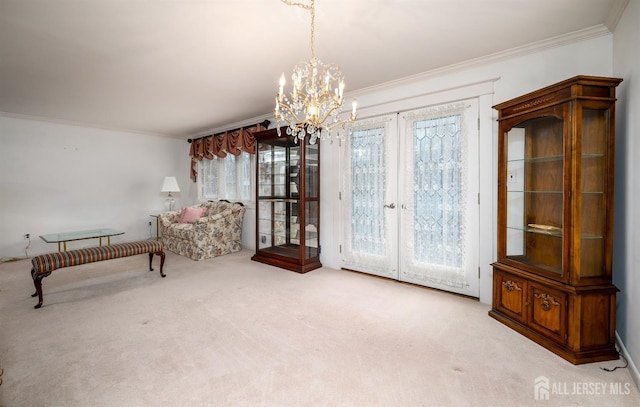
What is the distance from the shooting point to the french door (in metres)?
3.00

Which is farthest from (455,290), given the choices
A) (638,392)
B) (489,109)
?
(489,109)

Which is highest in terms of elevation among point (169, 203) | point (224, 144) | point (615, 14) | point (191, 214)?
point (615, 14)

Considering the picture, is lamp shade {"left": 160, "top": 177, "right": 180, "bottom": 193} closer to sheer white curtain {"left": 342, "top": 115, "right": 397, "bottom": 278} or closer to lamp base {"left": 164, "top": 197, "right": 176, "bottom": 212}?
lamp base {"left": 164, "top": 197, "right": 176, "bottom": 212}

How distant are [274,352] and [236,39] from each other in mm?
2592

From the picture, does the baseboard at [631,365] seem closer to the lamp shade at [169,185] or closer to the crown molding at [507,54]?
the crown molding at [507,54]

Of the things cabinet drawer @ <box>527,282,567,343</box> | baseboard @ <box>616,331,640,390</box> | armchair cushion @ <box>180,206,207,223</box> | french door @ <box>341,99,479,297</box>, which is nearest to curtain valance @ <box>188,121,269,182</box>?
armchair cushion @ <box>180,206,207,223</box>

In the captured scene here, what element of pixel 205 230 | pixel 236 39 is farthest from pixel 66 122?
pixel 236 39

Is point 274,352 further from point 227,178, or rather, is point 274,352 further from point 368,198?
point 227,178

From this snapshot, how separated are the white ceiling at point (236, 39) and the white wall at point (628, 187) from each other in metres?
0.34

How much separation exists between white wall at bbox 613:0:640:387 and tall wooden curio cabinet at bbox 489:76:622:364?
0.09m

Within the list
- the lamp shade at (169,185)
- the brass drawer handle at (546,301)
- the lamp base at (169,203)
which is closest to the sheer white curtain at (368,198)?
the brass drawer handle at (546,301)

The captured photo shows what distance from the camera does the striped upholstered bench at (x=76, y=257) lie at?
2.82 metres

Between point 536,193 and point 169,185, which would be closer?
point 536,193

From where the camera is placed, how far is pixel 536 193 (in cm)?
240
